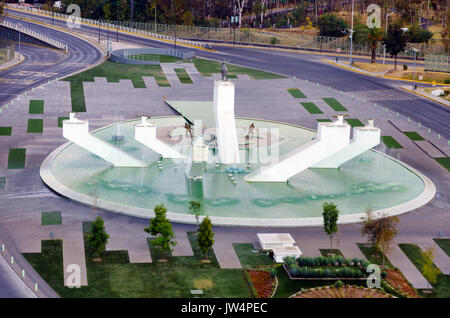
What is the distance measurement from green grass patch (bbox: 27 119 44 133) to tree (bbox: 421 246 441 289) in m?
54.2

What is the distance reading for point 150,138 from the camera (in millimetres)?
85938

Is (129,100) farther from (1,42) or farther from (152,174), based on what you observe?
(1,42)

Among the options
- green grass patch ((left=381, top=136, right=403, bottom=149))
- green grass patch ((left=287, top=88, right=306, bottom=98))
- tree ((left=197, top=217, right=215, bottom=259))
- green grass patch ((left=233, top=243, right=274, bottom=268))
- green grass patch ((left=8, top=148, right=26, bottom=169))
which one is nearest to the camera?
tree ((left=197, top=217, right=215, bottom=259))

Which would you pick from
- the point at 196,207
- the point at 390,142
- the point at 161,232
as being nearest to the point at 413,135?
the point at 390,142

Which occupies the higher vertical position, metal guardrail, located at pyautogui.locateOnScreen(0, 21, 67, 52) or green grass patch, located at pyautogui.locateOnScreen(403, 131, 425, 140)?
metal guardrail, located at pyautogui.locateOnScreen(0, 21, 67, 52)

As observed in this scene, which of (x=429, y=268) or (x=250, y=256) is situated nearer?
(x=429, y=268)

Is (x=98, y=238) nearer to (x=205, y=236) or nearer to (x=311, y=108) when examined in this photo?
(x=205, y=236)

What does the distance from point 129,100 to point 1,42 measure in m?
62.1

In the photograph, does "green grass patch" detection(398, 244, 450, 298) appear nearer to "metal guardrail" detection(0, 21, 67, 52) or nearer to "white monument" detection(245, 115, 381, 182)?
"white monument" detection(245, 115, 381, 182)

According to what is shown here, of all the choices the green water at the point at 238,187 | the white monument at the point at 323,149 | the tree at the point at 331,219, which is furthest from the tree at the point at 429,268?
the white monument at the point at 323,149

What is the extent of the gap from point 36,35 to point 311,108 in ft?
227

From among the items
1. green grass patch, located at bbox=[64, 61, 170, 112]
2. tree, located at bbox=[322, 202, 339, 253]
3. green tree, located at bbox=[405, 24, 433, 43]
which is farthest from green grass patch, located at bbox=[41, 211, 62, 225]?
green tree, located at bbox=[405, 24, 433, 43]

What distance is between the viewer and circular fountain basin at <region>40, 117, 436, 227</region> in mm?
73000

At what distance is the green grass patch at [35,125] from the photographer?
102 meters
